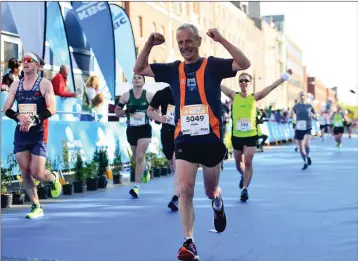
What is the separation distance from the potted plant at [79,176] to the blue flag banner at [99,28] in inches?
266

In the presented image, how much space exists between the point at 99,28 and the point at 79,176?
7803mm

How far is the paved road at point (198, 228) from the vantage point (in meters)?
5.74

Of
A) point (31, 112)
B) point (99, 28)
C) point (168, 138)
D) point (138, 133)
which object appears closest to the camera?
point (31, 112)

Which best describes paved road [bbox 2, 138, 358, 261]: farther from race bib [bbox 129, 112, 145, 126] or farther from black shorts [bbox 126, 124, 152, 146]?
race bib [bbox 129, 112, 145, 126]

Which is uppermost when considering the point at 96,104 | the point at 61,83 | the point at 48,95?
the point at 61,83

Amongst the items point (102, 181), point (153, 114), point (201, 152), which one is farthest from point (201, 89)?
point (102, 181)

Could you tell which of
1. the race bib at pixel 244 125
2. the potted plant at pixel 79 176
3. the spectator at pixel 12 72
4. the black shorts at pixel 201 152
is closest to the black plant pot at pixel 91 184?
the potted plant at pixel 79 176

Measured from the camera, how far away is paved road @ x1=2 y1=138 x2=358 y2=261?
5.74 m

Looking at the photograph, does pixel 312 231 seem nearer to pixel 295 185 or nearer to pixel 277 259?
pixel 277 259

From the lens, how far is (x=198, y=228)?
284 inches

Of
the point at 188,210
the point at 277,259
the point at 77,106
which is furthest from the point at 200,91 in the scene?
the point at 77,106

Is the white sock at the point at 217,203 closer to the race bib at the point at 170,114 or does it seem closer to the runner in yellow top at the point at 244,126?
the race bib at the point at 170,114

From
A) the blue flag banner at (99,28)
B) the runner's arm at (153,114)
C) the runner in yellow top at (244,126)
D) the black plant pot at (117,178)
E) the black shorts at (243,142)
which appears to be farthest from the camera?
the blue flag banner at (99,28)

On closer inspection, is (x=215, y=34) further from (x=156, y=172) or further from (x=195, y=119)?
(x=156, y=172)
